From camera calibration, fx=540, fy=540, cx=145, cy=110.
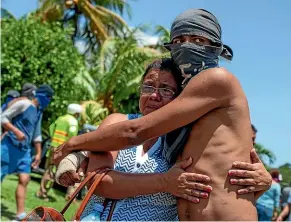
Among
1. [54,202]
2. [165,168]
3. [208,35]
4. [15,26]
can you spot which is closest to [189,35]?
[208,35]

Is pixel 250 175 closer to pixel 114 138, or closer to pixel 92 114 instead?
pixel 114 138

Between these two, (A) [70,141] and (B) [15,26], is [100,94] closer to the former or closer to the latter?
(B) [15,26]

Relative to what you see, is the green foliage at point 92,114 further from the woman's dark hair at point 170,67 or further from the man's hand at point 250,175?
the man's hand at point 250,175

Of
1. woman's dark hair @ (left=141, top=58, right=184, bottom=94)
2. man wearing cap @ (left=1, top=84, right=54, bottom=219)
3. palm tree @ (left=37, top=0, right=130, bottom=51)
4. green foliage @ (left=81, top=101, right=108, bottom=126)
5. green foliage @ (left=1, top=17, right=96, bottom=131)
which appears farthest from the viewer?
palm tree @ (left=37, top=0, right=130, bottom=51)

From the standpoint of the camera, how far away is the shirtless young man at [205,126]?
2.13 metres

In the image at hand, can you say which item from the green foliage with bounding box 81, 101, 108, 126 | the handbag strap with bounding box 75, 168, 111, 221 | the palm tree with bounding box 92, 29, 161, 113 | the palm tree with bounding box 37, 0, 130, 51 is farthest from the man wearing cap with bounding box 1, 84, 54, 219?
the palm tree with bounding box 37, 0, 130, 51

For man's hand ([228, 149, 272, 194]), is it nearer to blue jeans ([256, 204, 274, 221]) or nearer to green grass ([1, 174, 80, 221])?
green grass ([1, 174, 80, 221])

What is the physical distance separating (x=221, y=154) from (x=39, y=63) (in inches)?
464

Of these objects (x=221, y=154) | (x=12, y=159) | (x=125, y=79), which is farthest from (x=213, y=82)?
(x=125, y=79)

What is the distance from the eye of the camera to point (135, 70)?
15.2 m

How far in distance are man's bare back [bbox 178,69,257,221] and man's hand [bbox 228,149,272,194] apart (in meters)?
0.03

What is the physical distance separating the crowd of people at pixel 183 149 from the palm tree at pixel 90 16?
1900 cm

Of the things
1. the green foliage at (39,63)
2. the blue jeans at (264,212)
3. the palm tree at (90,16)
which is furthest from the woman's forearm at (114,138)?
the palm tree at (90,16)

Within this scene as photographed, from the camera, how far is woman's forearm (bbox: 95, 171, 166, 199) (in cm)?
219
